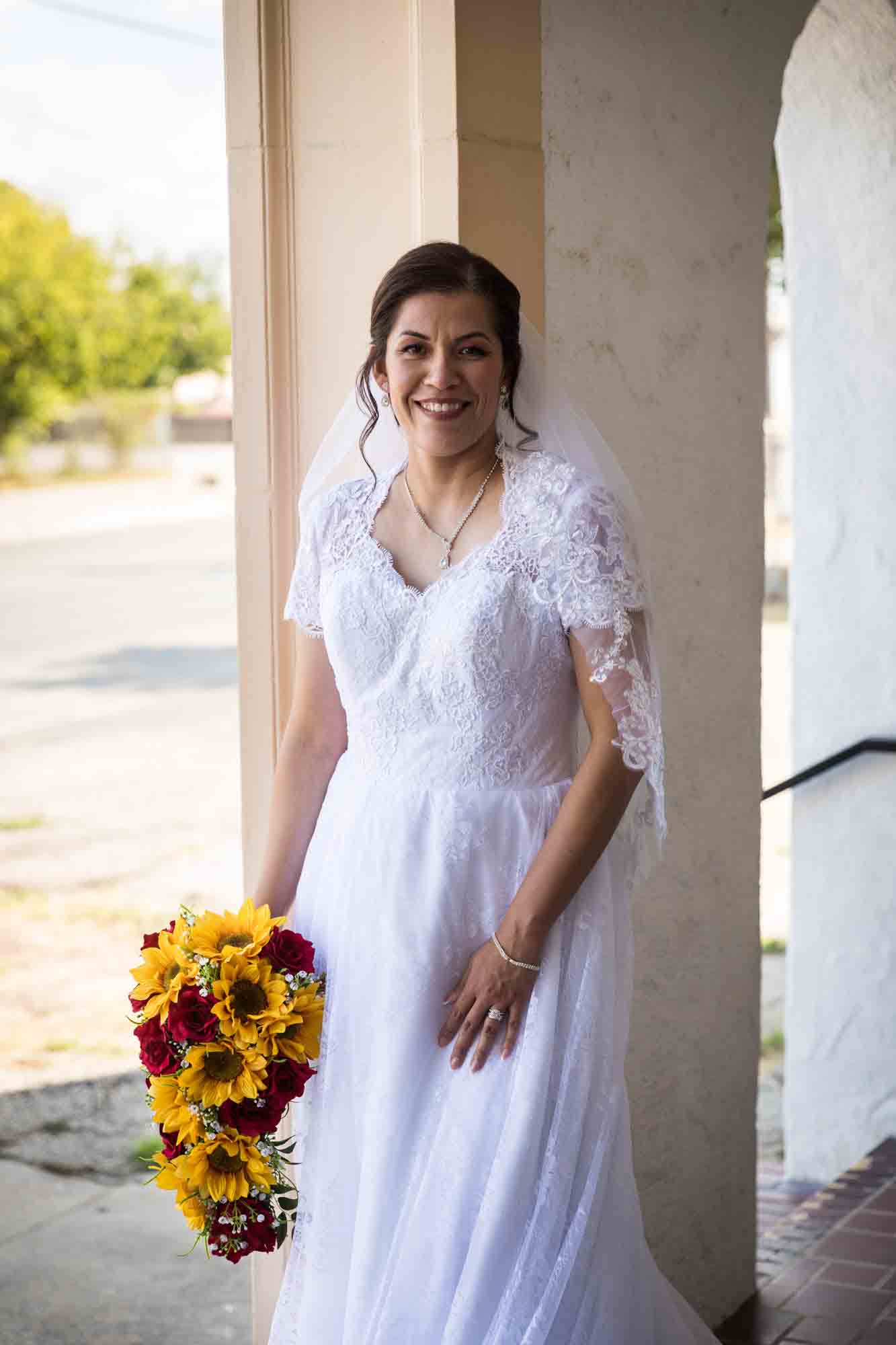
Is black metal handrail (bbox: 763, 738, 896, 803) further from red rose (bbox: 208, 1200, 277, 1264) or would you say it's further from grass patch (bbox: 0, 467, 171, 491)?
grass patch (bbox: 0, 467, 171, 491)

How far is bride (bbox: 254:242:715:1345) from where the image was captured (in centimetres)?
229

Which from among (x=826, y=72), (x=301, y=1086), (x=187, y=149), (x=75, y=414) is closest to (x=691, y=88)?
(x=826, y=72)

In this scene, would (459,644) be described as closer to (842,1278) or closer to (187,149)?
(842,1278)

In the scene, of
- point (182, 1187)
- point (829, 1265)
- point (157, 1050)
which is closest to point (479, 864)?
point (157, 1050)

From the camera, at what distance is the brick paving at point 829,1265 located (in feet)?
11.2

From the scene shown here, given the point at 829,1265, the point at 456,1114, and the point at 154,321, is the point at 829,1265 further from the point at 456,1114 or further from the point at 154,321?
the point at 154,321

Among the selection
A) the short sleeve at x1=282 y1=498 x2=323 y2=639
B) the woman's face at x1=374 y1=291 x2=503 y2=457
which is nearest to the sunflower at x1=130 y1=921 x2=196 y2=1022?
the short sleeve at x1=282 y1=498 x2=323 y2=639

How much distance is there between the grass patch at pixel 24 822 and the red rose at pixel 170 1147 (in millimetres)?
7815

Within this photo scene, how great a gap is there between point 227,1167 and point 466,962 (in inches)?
18.3

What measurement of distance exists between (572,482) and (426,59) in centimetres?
86

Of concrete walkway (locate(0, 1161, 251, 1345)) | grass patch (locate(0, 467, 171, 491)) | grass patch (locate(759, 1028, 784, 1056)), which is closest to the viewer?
concrete walkway (locate(0, 1161, 251, 1345))

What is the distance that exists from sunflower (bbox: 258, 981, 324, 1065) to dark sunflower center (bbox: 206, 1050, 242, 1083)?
0.16 ft

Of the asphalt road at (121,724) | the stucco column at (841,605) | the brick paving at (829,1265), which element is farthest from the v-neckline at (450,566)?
the asphalt road at (121,724)

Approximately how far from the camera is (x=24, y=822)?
32.9 ft
